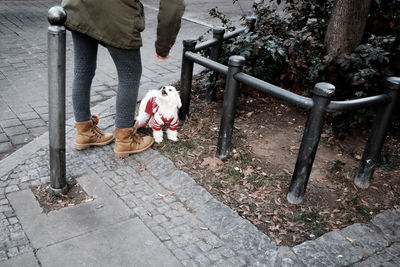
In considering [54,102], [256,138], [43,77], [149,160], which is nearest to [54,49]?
[54,102]

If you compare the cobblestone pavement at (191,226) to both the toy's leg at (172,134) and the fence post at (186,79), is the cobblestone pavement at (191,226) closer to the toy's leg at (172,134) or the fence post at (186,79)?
the toy's leg at (172,134)

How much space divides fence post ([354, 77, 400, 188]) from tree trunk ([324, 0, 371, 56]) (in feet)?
3.25

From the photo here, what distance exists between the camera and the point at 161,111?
147 inches

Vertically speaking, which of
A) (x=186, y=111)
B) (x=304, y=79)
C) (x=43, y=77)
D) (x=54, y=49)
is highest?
(x=54, y=49)

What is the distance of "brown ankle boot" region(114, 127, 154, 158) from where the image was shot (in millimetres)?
3533

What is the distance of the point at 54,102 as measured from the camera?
2799 mm

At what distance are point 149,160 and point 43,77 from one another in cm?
258

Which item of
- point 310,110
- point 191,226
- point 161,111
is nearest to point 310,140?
point 310,110

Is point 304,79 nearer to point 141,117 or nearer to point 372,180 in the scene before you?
point 372,180

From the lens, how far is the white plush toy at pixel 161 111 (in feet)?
12.2

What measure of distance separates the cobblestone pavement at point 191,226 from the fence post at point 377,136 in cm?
37

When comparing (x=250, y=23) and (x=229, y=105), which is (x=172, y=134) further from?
(x=250, y=23)

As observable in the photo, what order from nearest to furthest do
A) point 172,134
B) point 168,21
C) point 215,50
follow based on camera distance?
point 168,21 → point 172,134 → point 215,50

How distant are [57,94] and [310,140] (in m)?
1.72
